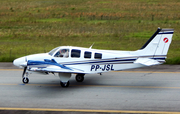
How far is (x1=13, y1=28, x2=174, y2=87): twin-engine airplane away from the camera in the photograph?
14.3m

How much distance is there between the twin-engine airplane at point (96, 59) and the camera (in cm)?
1433

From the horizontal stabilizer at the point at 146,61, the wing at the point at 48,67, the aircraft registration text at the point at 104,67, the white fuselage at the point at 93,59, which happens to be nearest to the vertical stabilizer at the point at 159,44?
the horizontal stabilizer at the point at 146,61

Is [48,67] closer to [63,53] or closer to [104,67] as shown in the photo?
[63,53]

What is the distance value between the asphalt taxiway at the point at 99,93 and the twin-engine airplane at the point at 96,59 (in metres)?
1.08

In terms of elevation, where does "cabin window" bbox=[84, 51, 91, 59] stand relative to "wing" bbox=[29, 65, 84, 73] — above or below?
above

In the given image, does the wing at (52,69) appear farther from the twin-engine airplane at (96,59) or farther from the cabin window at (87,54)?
the cabin window at (87,54)

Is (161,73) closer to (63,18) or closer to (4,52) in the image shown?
(4,52)

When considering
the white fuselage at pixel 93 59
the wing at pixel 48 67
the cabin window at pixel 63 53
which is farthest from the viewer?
the cabin window at pixel 63 53

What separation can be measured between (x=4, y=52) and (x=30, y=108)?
14685 mm

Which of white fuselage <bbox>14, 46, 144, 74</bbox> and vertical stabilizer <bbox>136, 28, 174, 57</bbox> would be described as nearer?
vertical stabilizer <bbox>136, 28, 174, 57</bbox>

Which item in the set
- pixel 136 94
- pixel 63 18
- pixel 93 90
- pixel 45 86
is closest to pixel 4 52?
pixel 45 86

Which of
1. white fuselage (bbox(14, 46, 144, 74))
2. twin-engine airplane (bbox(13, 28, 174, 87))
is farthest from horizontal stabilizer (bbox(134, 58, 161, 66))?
white fuselage (bbox(14, 46, 144, 74))

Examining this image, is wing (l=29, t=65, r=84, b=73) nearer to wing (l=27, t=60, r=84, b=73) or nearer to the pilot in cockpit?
wing (l=27, t=60, r=84, b=73)

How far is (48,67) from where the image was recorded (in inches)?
566
